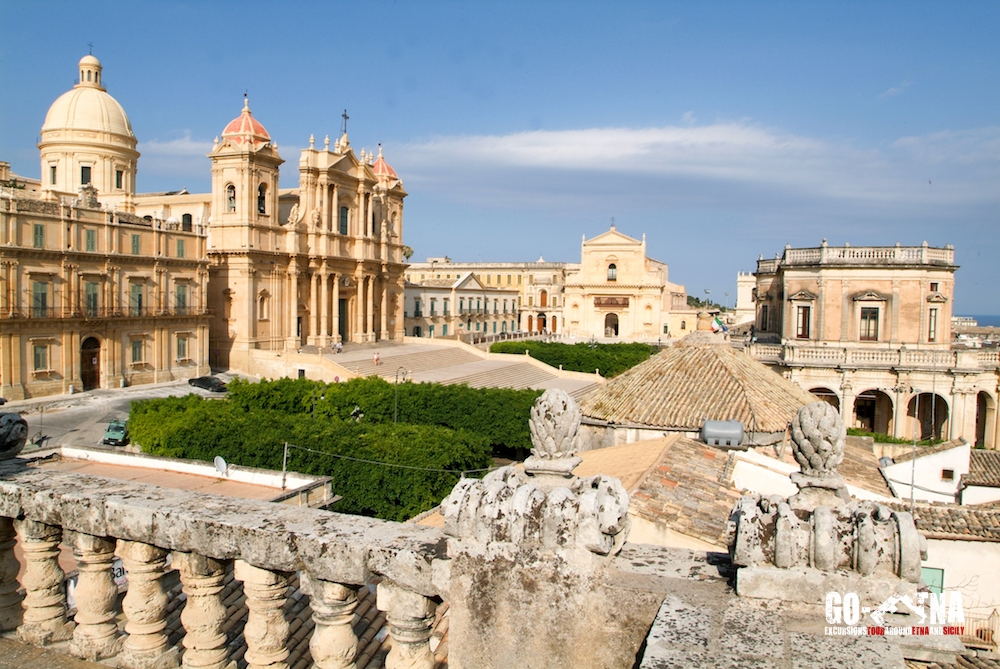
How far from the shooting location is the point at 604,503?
3.54 metres

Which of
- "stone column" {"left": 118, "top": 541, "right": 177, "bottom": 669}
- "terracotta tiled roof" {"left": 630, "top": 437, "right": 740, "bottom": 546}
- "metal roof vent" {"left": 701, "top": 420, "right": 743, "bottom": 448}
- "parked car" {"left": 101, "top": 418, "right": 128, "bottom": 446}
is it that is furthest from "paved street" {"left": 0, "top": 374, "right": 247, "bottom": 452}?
"stone column" {"left": 118, "top": 541, "right": 177, "bottom": 669}

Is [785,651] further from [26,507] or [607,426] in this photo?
[607,426]

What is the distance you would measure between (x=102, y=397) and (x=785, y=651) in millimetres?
36213

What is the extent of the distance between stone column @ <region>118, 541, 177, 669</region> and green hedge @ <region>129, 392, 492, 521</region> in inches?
673

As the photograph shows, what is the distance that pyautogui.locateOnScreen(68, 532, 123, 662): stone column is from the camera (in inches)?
175

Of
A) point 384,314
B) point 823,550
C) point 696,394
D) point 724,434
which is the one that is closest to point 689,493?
point 724,434

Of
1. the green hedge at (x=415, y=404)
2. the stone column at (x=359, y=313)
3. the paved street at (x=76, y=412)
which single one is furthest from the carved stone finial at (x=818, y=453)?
the stone column at (x=359, y=313)

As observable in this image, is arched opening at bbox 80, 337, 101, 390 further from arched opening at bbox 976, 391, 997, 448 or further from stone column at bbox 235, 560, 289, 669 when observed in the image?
arched opening at bbox 976, 391, 997, 448

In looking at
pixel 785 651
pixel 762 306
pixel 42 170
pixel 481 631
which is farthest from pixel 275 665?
pixel 42 170

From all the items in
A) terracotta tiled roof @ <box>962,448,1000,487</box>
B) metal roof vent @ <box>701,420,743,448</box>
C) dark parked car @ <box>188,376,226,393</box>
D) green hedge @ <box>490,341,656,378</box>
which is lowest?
terracotta tiled roof @ <box>962,448,1000,487</box>

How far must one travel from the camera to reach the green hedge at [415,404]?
31.6 metres

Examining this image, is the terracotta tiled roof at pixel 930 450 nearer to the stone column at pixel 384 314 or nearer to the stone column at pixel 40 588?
the stone column at pixel 40 588

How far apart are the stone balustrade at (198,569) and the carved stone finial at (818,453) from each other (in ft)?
6.56

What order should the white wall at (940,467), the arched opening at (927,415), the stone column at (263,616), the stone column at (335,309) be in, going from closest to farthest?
the stone column at (263,616), the white wall at (940,467), the arched opening at (927,415), the stone column at (335,309)
